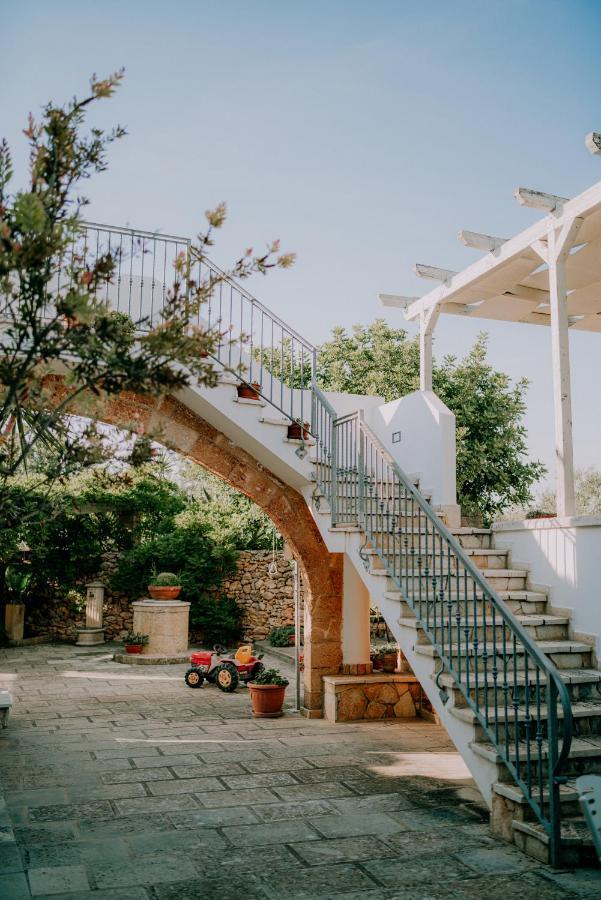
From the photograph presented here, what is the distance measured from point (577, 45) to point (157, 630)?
1117 centimetres

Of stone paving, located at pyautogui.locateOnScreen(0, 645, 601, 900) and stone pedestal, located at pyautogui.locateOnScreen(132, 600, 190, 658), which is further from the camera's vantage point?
stone pedestal, located at pyautogui.locateOnScreen(132, 600, 190, 658)

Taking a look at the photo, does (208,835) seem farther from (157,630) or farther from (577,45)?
(157,630)

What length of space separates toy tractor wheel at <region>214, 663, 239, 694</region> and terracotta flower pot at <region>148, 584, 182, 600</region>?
Answer: 454cm

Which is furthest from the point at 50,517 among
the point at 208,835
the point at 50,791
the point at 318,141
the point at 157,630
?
the point at 157,630

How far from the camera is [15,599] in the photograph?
49.8ft

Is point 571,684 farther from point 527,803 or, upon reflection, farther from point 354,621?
point 354,621

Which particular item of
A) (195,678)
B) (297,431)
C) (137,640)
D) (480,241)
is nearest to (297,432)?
(297,431)

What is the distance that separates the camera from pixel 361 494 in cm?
655

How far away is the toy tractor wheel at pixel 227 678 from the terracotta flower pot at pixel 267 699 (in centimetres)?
161

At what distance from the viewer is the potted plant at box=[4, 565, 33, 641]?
1485 cm

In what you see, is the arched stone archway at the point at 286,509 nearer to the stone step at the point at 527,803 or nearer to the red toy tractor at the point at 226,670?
the red toy tractor at the point at 226,670

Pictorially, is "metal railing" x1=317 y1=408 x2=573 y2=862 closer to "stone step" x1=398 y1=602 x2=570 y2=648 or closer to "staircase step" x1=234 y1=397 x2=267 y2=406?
"stone step" x1=398 y1=602 x2=570 y2=648

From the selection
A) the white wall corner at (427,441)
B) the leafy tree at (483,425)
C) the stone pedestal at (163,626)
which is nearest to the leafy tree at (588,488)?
the leafy tree at (483,425)

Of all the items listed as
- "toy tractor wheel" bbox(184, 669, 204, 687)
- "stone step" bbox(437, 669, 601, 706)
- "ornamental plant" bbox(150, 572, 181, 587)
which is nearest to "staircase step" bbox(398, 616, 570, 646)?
"stone step" bbox(437, 669, 601, 706)
